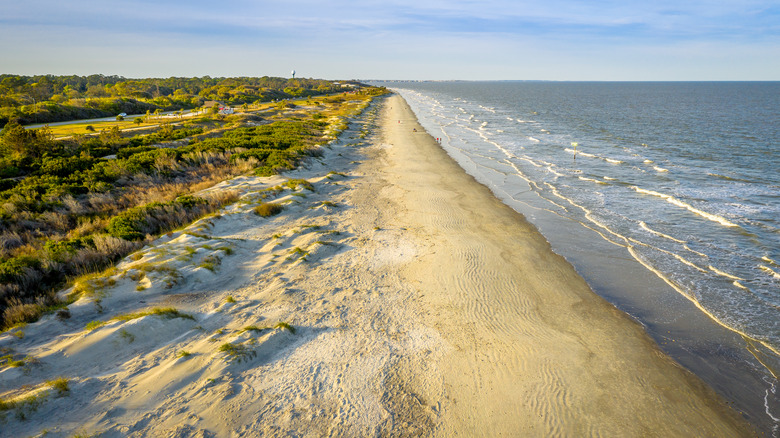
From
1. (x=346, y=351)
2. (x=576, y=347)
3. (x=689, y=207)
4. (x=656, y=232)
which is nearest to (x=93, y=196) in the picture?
(x=346, y=351)

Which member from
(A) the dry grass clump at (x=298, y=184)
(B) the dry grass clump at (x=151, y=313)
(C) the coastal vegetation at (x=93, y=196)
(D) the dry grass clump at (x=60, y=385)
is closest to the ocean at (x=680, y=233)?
(A) the dry grass clump at (x=298, y=184)

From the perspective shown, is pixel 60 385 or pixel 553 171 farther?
pixel 553 171

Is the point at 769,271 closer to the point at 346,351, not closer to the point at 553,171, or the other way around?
the point at 346,351

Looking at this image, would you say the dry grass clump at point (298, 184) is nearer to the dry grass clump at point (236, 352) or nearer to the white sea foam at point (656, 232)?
the dry grass clump at point (236, 352)

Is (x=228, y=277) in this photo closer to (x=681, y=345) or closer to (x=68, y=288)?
(x=68, y=288)

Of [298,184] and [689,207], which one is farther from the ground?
[298,184]

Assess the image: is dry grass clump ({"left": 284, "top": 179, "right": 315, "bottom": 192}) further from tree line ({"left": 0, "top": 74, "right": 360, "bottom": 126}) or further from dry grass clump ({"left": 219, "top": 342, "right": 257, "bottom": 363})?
tree line ({"left": 0, "top": 74, "right": 360, "bottom": 126})
